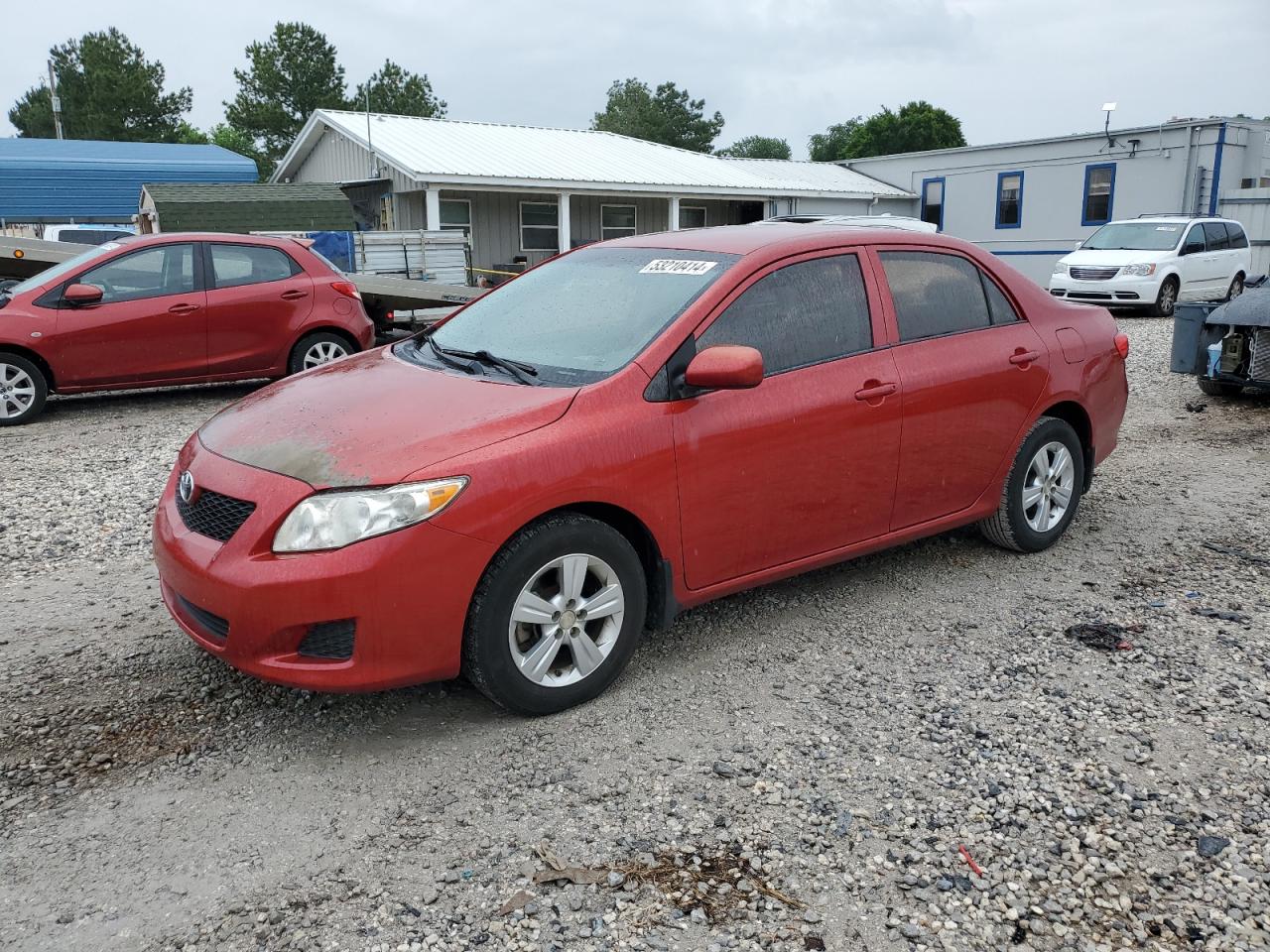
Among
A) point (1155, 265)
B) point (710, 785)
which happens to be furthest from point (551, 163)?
point (710, 785)

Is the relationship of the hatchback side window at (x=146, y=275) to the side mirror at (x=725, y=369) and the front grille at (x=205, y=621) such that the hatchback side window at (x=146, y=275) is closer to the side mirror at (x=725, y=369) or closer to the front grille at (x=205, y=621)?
the front grille at (x=205, y=621)

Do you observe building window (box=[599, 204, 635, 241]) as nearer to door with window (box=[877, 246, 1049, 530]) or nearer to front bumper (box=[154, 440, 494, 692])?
door with window (box=[877, 246, 1049, 530])

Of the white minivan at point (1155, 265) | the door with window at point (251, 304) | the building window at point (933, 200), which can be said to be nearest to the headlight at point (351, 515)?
the door with window at point (251, 304)

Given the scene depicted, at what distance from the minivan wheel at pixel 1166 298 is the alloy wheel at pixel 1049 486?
13.8 meters

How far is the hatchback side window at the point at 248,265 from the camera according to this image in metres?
9.28

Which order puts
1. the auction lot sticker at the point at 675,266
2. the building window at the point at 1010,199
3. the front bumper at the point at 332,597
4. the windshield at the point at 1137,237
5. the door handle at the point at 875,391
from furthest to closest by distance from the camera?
the building window at the point at 1010,199 → the windshield at the point at 1137,237 → the door handle at the point at 875,391 → the auction lot sticker at the point at 675,266 → the front bumper at the point at 332,597

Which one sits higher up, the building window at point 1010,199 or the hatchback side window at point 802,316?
the building window at point 1010,199

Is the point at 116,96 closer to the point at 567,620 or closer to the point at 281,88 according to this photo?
the point at 281,88

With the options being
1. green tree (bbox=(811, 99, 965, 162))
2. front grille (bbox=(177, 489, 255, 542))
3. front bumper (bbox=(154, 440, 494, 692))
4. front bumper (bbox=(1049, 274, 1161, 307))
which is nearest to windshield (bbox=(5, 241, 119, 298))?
front grille (bbox=(177, 489, 255, 542))

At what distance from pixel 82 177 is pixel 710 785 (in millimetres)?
31632

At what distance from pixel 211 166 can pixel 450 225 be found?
10.9 meters

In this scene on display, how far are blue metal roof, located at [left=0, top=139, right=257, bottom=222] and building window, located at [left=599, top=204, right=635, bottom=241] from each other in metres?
11.5

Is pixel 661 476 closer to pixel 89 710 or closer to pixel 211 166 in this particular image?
pixel 89 710

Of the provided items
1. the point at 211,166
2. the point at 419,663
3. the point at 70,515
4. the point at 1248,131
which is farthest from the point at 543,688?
the point at 211,166
